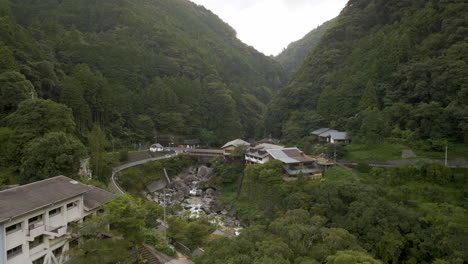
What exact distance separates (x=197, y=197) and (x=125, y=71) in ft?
95.1

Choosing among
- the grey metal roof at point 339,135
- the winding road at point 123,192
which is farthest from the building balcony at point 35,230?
the grey metal roof at point 339,135

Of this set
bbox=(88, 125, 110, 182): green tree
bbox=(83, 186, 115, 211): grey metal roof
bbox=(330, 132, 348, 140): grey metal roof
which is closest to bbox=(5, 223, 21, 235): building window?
bbox=(83, 186, 115, 211): grey metal roof

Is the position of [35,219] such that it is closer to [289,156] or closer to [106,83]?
[289,156]

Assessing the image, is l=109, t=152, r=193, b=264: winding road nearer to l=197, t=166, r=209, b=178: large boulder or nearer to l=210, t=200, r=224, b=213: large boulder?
l=197, t=166, r=209, b=178: large boulder

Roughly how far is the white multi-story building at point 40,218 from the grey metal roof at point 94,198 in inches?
1.9

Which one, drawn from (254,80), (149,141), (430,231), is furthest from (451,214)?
(254,80)

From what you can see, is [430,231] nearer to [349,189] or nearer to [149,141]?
[349,189]

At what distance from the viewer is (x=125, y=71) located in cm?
5028

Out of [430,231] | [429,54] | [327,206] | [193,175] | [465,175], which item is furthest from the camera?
[193,175]

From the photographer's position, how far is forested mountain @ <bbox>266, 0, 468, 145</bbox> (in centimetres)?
2816

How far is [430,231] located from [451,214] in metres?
2.59

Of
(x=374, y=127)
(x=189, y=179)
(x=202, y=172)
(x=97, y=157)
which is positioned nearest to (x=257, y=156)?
(x=202, y=172)

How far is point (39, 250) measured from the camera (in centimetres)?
1218

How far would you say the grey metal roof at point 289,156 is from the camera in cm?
2898
